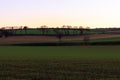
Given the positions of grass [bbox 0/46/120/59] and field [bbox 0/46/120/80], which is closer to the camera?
field [bbox 0/46/120/80]

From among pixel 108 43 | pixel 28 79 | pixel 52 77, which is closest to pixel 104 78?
pixel 52 77

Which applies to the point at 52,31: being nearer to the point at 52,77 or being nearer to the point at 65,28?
the point at 65,28

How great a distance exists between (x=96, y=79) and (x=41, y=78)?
10.2ft

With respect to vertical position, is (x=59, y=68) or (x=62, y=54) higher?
(x=59, y=68)

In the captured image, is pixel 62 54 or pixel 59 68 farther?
pixel 62 54

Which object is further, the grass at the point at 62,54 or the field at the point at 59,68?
the grass at the point at 62,54

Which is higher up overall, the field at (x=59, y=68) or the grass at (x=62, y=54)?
the field at (x=59, y=68)

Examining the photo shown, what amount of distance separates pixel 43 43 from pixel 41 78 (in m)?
59.6

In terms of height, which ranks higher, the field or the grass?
the field

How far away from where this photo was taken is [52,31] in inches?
5123

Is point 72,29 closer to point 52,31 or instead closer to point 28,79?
point 52,31

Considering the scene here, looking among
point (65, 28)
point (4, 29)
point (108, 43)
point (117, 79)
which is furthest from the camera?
point (65, 28)

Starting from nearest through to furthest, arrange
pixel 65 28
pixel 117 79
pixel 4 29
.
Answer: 1. pixel 117 79
2. pixel 4 29
3. pixel 65 28

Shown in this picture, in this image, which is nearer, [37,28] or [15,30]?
[15,30]
